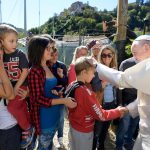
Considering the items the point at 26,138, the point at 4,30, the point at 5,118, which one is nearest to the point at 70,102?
the point at 26,138

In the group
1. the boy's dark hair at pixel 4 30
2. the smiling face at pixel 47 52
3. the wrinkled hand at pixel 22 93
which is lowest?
the wrinkled hand at pixel 22 93

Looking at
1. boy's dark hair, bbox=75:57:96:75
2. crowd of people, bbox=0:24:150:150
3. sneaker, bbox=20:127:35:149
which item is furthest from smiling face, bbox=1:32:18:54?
sneaker, bbox=20:127:35:149

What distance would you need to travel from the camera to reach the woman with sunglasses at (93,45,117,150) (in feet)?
14.5

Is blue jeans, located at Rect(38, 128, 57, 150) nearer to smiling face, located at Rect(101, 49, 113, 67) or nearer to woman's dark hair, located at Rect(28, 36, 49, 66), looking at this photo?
woman's dark hair, located at Rect(28, 36, 49, 66)

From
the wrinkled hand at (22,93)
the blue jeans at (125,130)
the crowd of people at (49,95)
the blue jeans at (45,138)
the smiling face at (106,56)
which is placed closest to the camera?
the crowd of people at (49,95)

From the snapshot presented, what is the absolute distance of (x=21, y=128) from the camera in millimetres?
2865

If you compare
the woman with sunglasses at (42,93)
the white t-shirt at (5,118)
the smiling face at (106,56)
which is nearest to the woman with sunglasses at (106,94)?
the smiling face at (106,56)

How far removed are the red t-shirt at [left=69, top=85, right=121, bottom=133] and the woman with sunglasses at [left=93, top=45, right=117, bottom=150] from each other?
117 centimetres

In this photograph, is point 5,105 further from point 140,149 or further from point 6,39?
point 140,149

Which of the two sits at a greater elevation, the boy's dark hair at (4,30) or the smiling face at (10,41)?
the boy's dark hair at (4,30)

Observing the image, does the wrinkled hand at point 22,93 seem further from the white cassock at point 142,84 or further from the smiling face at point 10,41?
the white cassock at point 142,84

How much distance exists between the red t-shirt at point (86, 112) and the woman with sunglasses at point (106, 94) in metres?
1.17

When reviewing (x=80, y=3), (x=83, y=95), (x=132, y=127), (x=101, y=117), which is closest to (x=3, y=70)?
(x=83, y=95)

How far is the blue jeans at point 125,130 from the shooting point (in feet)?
15.5
